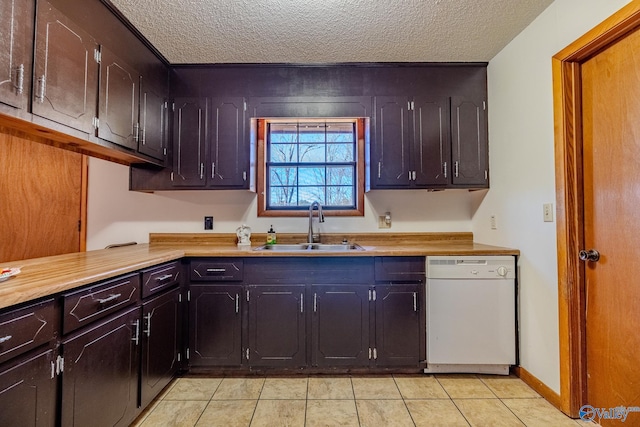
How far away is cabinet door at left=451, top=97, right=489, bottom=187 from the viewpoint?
2.48 metres

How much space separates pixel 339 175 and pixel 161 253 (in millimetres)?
1607

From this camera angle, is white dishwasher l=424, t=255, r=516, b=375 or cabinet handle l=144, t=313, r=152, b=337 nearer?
cabinet handle l=144, t=313, r=152, b=337

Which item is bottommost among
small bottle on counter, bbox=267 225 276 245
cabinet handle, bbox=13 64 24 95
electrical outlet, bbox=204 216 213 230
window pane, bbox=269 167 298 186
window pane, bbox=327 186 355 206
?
small bottle on counter, bbox=267 225 276 245

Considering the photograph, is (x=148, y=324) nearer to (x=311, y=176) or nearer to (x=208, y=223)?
(x=208, y=223)

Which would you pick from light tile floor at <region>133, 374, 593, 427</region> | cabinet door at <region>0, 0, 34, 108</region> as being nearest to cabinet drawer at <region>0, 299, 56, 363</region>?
cabinet door at <region>0, 0, 34, 108</region>

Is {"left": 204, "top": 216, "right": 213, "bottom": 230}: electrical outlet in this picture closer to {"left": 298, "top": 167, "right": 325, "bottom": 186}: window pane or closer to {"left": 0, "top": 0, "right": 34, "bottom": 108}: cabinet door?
{"left": 298, "top": 167, "right": 325, "bottom": 186}: window pane

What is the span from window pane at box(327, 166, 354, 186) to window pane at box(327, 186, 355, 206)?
0.05 m

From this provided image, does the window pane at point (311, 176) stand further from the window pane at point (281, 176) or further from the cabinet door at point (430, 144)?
the cabinet door at point (430, 144)

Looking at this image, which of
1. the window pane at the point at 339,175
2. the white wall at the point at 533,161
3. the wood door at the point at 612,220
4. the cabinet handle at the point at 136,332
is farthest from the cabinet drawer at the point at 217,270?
the wood door at the point at 612,220

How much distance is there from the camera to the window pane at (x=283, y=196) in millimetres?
2844

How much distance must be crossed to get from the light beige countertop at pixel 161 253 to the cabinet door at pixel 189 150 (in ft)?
1.75

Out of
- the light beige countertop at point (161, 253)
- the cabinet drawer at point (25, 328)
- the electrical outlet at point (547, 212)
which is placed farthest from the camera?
the electrical outlet at point (547, 212)

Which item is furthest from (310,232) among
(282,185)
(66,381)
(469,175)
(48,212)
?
(48,212)

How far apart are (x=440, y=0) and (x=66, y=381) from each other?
2571 millimetres
